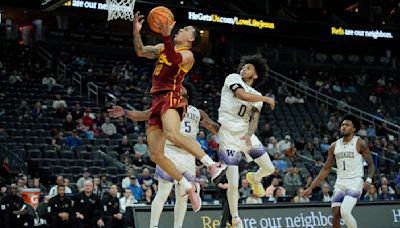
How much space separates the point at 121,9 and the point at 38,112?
39.9ft

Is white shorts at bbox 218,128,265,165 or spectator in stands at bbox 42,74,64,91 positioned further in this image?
spectator in stands at bbox 42,74,64,91

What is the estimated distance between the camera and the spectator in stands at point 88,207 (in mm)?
13828

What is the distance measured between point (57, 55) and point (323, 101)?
37.4 ft

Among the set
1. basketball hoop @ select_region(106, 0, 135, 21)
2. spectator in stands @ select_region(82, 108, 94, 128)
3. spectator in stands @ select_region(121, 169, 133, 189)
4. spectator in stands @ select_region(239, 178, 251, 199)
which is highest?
basketball hoop @ select_region(106, 0, 135, 21)

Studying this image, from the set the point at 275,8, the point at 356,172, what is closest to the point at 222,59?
the point at 275,8

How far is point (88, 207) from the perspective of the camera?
14.0 metres

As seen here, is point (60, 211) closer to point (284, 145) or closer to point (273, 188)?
point (273, 188)

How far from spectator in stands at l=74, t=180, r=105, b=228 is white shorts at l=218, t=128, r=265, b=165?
200 inches

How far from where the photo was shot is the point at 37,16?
31.8 meters

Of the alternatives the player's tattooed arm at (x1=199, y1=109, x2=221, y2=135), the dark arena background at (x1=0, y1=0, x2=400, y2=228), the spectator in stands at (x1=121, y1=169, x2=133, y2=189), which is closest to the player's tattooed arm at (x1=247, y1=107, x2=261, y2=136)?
the player's tattooed arm at (x1=199, y1=109, x2=221, y2=135)

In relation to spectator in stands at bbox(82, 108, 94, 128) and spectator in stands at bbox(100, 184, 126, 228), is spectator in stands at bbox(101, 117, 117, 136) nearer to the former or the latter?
spectator in stands at bbox(82, 108, 94, 128)

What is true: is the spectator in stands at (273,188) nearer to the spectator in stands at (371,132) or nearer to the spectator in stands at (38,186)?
the spectator in stands at (38,186)

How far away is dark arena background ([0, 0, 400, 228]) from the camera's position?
1453cm

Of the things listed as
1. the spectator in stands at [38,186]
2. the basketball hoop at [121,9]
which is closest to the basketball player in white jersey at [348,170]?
the basketball hoop at [121,9]
